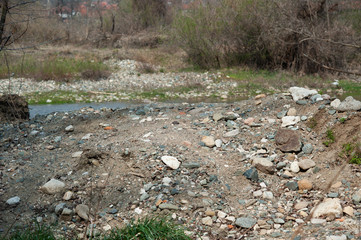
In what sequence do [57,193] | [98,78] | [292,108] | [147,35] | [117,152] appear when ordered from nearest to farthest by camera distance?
[57,193]
[117,152]
[292,108]
[98,78]
[147,35]

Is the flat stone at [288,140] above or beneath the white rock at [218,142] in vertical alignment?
above

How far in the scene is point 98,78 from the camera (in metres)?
14.9

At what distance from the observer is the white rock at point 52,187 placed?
458cm

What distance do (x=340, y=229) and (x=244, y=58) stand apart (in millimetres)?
13157

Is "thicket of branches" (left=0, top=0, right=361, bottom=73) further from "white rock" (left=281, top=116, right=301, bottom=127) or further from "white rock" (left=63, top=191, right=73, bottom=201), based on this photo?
"white rock" (left=63, top=191, right=73, bottom=201)

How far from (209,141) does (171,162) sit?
0.90 metres

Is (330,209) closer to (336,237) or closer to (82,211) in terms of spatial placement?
(336,237)

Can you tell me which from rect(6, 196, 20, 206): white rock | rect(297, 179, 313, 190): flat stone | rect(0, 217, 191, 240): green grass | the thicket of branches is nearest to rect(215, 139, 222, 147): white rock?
rect(297, 179, 313, 190): flat stone

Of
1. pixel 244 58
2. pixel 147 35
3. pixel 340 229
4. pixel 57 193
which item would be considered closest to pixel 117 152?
pixel 57 193

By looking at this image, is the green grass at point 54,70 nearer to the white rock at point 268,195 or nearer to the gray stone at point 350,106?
the gray stone at point 350,106

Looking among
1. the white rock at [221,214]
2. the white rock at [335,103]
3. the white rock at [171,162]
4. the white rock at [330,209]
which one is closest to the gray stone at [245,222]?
the white rock at [221,214]

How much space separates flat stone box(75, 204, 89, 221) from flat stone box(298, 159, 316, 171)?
280 cm

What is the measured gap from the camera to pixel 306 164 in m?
4.98

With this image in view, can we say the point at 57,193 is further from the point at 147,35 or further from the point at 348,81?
the point at 147,35
